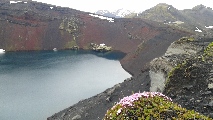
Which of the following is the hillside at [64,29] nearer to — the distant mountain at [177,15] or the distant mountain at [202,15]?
the distant mountain at [177,15]

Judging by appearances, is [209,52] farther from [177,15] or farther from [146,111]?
[177,15]

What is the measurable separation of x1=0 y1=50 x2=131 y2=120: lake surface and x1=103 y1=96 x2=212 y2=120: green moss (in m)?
25.4

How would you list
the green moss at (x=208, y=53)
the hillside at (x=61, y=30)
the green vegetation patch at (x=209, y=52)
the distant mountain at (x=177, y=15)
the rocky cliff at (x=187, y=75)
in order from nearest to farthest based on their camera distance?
the rocky cliff at (x=187, y=75)
the green moss at (x=208, y=53)
the green vegetation patch at (x=209, y=52)
the hillside at (x=61, y=30)
the distant mountain at (x=177, y=15)

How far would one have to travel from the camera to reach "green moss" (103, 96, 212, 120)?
7.76m

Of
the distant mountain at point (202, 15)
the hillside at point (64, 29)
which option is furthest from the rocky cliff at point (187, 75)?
the distant mountain at point (202, 15)

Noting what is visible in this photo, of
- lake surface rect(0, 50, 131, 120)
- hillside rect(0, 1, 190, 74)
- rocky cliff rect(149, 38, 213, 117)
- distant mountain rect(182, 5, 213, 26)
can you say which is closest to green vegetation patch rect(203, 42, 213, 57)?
rocky cliff rect(149, 38, 213, 117)

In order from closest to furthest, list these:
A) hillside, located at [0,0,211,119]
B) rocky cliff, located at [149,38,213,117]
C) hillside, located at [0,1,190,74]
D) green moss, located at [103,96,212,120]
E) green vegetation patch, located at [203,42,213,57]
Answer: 1. green moss, located at [103,96,212,120]
2. rocky cliff, located at [149,38,213,117]
3. green vegetation patch, located at [203,42,213,57]
4. hillside, located at [0,0,211,119]
5. hillside, located at [0,1,190,74]

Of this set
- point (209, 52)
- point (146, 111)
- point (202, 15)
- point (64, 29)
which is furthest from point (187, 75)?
point (202, 15)

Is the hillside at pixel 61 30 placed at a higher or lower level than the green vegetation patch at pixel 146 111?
lower

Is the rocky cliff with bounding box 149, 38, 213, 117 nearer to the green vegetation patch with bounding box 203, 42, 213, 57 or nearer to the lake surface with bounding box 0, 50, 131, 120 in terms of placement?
the green vegetation patch with bounding box 203, 42, 213, 57

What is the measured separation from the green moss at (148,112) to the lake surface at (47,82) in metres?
25.4

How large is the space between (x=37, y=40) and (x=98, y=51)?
75.1 ft

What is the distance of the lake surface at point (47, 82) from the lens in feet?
115

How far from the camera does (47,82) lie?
161ft
